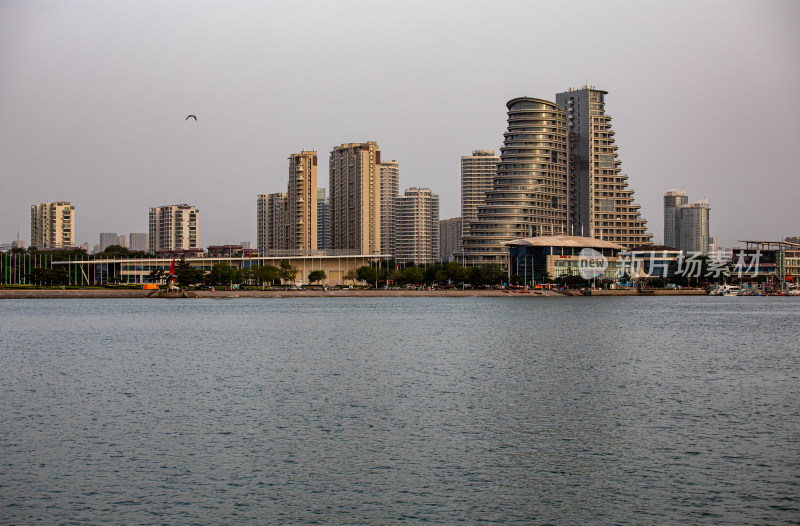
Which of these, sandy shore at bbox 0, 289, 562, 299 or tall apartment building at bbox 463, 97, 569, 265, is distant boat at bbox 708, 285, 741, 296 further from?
sandy shore at bbox 0, 289, 562, 299

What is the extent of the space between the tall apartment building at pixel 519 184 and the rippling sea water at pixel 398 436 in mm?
139909

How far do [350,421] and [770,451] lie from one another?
13619 millimetres

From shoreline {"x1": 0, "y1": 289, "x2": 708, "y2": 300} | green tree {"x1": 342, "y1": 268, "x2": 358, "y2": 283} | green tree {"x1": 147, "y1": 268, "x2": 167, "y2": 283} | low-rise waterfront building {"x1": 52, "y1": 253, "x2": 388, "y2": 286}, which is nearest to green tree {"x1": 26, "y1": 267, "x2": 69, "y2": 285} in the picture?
shoreline {"x1": 0, "y1": 289, "x2": 708, "y2": 300}

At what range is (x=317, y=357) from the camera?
49.6 metres

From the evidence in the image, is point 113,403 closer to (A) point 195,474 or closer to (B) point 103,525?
(A) point 195,474

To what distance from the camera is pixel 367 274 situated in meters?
183

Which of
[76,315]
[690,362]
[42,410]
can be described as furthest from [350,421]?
[76,315]

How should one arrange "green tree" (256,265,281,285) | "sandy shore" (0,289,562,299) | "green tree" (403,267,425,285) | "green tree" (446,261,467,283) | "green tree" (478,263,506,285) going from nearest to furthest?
1. "sandy shore" (0,289,562,299)
2. "green tree" (256,265,281,285)
3. "green tree" (478,263,506,285)
4. "green tree" (446,261,467,283)
5. "green tree" (403,267,425,285)

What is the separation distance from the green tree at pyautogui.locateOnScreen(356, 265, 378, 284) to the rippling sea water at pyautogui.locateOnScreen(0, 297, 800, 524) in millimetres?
128153

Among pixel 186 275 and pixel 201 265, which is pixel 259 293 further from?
pixel 201 265

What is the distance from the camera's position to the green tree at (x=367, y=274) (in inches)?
7196

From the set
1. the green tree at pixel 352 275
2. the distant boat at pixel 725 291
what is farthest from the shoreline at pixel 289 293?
the distant boat at pixel 725 291

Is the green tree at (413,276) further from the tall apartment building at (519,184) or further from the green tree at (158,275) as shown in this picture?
the green tree at (158,275)

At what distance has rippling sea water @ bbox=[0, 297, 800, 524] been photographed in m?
19.6
